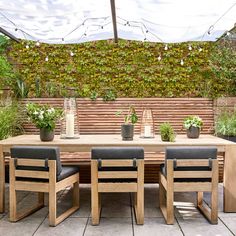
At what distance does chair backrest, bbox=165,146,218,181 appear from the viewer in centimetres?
314

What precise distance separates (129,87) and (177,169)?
3453 mm

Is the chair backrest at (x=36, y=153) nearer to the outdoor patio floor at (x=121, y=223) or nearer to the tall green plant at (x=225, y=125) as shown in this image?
the outdoor patio floor at (x=121, y=223)

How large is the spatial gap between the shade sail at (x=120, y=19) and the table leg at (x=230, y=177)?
6.30 ft

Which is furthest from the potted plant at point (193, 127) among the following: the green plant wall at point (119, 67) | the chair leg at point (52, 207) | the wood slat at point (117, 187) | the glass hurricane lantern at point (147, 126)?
the green plant wall at point (119, 67)

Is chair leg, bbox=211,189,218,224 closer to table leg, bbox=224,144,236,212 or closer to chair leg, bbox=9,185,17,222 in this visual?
table leg, bbox=224,144,236,212

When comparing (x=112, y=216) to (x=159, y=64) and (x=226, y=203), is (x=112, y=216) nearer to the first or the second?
(x=226, y=203)

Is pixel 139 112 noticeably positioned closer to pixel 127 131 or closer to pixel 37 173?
pixel 127 131

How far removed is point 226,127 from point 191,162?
2.12 metres

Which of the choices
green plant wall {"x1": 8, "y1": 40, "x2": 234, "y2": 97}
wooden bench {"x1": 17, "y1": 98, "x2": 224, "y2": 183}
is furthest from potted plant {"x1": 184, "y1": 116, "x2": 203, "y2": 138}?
green plant wall {"x1": 8, "y1": 40, "x2": 234, "y2": 97}

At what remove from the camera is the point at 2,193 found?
11.7 feet

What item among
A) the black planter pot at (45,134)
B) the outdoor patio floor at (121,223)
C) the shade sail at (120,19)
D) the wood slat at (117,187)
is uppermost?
the shade sail at (120,19)

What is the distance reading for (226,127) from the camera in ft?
16.4

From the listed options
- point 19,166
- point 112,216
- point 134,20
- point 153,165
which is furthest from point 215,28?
point 19,166

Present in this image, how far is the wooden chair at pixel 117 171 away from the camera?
124 inches
